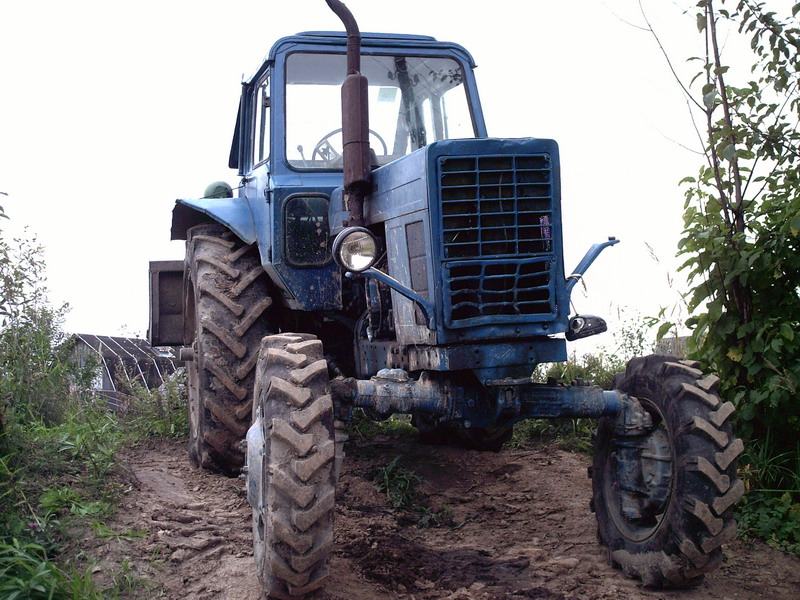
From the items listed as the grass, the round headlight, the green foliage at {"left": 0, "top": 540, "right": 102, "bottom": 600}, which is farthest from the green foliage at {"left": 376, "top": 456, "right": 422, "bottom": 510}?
the green foliage at {"left": 0, "top": 540, "right": 102, "bottom": 600}

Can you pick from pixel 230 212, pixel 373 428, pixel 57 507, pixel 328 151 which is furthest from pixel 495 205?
pixel 373 428

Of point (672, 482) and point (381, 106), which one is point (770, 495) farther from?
point (381, 106)

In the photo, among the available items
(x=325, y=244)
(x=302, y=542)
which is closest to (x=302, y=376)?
(x=302, y=542)

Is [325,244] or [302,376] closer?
[302,376]

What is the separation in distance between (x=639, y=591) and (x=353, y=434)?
3.62 meters

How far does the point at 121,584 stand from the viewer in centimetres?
381

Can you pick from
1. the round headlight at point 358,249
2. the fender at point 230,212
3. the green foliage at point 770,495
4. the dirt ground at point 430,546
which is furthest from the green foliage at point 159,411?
the green foliage at point 770,495

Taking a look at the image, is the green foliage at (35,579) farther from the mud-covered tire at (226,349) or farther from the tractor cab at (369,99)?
the tractor cab at (369,99)

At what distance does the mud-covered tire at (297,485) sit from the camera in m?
3.57

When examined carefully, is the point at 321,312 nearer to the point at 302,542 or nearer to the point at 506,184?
the point at 506,184

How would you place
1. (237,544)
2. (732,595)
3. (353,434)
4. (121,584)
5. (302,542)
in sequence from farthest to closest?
(353,434), (237,544), (732,595), (121,584), (302,542)

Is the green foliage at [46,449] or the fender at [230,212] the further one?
the fender at [230,212]

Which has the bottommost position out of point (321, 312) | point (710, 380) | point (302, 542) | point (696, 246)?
point (302, 542)

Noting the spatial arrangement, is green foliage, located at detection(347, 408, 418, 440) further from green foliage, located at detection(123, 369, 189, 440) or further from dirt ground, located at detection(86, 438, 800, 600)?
green foliage, located at detection(123, 369, 189, 440)
